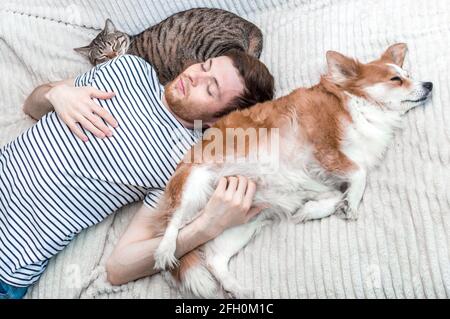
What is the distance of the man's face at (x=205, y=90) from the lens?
1.65 m

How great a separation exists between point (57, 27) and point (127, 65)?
0.66 m

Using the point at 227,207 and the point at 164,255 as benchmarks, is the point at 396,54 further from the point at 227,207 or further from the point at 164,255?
the point at 164,255

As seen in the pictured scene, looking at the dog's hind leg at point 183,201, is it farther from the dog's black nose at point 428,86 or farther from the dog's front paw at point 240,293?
the dog's black nose at point 428,86

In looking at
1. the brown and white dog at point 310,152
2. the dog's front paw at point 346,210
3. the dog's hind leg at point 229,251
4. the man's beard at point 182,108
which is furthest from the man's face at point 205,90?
the dog's front paw at point 346,210

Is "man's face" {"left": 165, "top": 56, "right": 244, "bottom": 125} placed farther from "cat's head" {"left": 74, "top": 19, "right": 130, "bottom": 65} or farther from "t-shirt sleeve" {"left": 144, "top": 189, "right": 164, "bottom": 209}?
"cat's head" {"left": 74, "top": 19, "right": 130, "bottom": 65}

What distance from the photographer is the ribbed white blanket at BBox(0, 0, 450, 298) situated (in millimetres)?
1384

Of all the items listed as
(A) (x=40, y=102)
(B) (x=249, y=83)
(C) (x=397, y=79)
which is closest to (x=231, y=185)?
(B) (x=249, y=83)

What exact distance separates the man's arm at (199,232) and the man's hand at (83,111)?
392 millimetres

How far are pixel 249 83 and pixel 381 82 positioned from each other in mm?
449

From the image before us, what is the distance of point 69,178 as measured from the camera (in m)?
1.58

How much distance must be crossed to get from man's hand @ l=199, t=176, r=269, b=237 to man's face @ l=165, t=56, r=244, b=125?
0.31 meters

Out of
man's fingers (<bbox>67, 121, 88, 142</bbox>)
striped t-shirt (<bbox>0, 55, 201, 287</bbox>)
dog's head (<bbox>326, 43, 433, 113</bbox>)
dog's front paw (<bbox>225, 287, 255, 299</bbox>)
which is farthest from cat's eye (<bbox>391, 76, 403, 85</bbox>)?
man's fingers (<bbox>67, 121, 88, 142</bbox>)

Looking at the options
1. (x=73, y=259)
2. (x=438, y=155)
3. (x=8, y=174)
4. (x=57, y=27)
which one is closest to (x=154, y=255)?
(x=73, y=259)

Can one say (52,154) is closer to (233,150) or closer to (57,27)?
(233,150)
